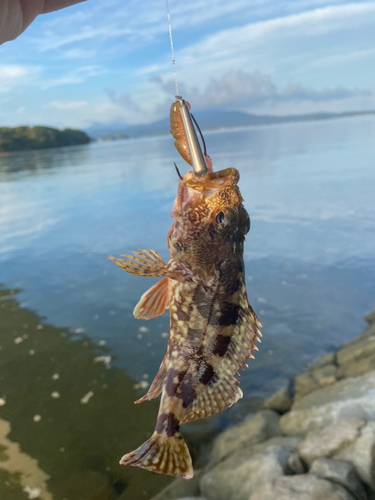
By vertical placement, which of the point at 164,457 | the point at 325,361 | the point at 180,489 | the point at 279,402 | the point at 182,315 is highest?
the point at 182,315

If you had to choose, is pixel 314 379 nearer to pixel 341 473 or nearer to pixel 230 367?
pixel 341 473

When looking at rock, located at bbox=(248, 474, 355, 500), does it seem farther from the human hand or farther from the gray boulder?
the human hand

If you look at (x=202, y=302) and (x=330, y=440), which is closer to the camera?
(x=202, y=302)

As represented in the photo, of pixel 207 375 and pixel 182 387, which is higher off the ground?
pixel 207 375

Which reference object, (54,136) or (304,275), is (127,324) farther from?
(54,136)

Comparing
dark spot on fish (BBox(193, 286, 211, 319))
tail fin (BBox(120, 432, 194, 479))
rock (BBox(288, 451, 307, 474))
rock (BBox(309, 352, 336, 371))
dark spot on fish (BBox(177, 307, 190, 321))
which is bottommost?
rock (BBox(309, 352, 336, 371))


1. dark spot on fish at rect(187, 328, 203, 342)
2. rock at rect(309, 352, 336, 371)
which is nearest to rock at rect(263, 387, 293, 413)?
rock at rect(309, 352, 336, 371)

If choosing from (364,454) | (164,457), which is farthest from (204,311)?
(364,454)
